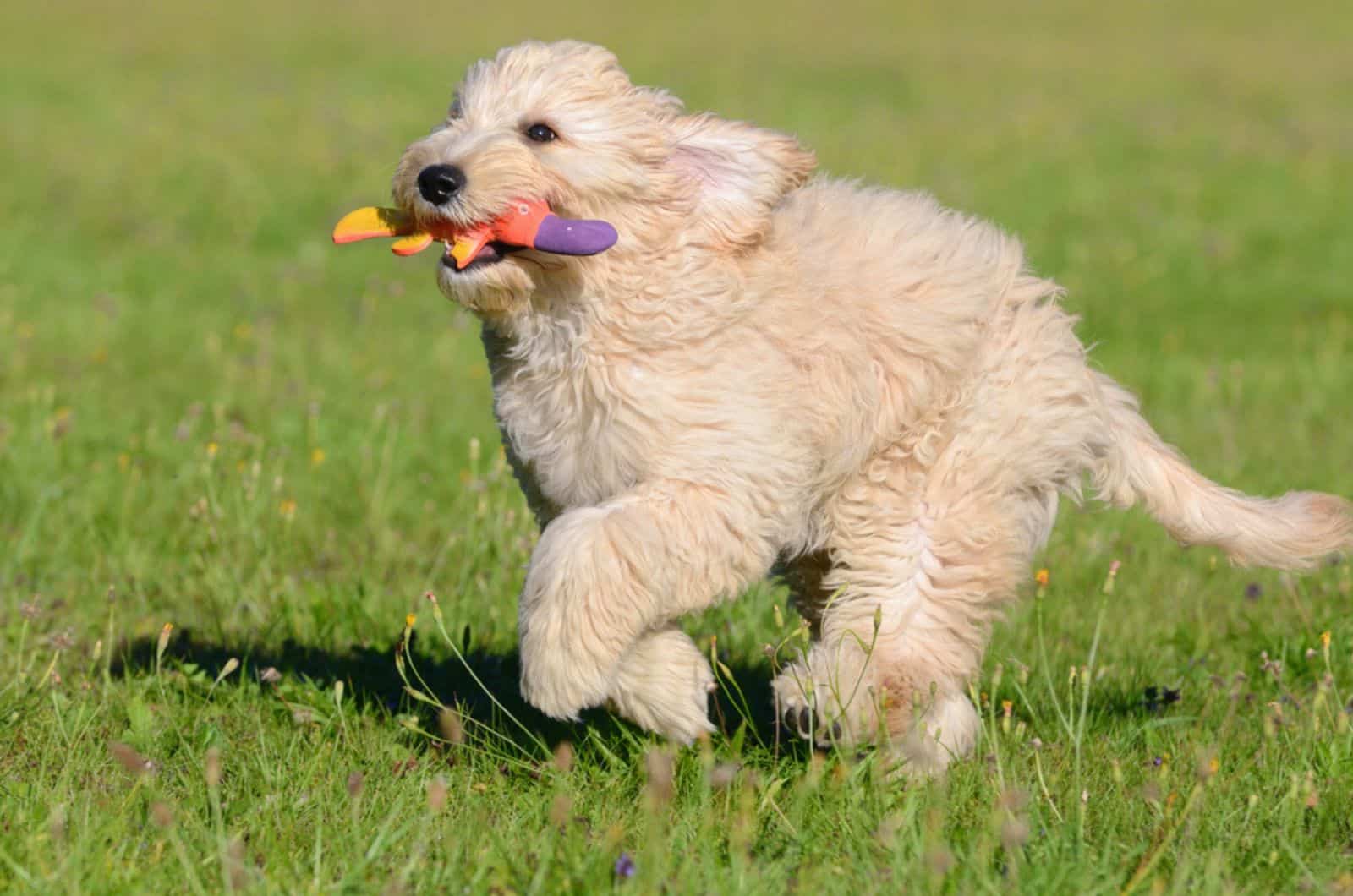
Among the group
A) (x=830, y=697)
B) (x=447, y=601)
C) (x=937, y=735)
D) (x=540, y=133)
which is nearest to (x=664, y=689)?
(x=830, y=697)

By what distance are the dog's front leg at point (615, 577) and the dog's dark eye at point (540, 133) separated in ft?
2.92

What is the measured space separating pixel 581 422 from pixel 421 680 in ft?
2.75

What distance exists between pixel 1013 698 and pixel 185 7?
87.5 feet

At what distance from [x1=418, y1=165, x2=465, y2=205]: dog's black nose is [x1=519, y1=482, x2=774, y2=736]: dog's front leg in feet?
Answer: 2.56

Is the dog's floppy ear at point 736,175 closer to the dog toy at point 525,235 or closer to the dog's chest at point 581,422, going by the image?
the dog toy at point 525,235

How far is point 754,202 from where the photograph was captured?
4.06 meters

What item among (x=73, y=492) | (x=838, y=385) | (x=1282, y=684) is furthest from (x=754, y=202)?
(x=73, y=492)

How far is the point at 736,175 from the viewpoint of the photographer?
4.06 metres

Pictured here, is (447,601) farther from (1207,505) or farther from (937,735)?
(1207,505)

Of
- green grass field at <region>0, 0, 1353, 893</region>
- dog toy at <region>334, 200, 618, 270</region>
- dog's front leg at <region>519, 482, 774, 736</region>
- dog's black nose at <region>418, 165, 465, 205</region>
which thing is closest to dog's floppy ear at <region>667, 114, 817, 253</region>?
dog toy at <region>334, 200, 618, 270</region>

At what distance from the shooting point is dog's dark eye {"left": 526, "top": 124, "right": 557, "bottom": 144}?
400cm

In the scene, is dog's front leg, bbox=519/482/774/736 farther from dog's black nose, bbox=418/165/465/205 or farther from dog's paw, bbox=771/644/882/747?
dog's black nose, bbox=418/165/465/205

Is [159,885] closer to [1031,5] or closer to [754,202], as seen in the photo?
[754,202]

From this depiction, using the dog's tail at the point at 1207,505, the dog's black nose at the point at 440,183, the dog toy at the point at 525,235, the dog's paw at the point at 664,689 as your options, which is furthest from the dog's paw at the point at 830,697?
the dog's black nose at the point at 440,183
